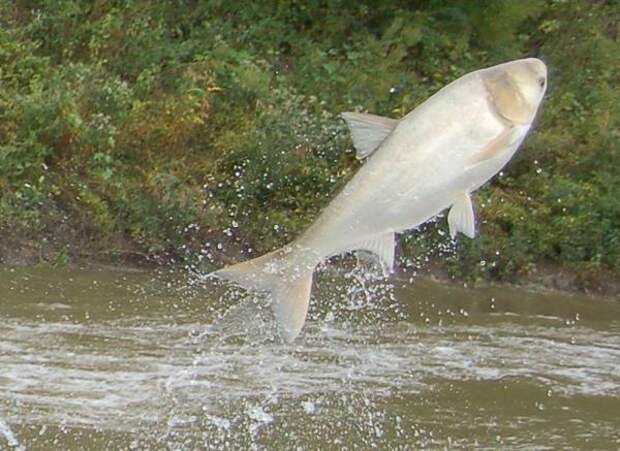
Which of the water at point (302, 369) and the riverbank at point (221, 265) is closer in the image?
the water at point (302, 369)

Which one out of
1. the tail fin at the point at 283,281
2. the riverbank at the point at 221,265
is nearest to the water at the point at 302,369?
the riverbank at the point at 221,265

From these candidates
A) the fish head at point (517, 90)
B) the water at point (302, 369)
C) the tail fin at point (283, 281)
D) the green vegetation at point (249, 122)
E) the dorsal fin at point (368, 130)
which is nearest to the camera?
the fish head at point (517, 90)

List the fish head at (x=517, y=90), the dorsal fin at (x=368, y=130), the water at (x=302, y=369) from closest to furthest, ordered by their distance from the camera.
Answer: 1. the fish head at (x=517, y=90)
2. the dorsal fin at (x=368, y=130)
3. the water at (x=302, y=369)

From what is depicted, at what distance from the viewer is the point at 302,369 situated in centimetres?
845

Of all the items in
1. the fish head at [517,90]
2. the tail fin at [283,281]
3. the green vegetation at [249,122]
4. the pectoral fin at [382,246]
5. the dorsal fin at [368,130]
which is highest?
the green vegetation at [249,122]

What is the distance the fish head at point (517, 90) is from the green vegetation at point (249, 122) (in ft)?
25.9

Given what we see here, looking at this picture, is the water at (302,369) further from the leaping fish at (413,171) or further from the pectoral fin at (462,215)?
the pectoral fin at (462,215)

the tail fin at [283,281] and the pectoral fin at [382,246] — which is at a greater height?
the pectoral fin at [382,246]

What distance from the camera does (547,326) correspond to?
406 inches

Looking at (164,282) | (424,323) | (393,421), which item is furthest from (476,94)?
(164,282)

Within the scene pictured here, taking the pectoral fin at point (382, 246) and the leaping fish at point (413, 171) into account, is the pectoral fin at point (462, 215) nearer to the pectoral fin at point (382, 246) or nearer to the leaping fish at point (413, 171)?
the leaping fish at point (413, 171)

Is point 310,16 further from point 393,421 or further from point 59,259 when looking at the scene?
point 393,421

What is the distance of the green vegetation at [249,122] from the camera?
11352 millimetres

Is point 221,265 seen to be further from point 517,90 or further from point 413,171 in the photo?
point 517,90
